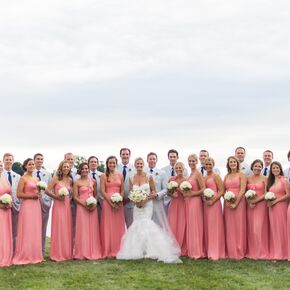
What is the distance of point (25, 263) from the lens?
14102mm

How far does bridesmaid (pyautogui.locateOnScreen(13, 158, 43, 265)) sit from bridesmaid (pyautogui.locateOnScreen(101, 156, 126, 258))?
1708mm

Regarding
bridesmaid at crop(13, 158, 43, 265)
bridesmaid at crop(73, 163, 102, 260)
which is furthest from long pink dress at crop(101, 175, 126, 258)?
bridesmaid at crop(13, 158, 43, 265)

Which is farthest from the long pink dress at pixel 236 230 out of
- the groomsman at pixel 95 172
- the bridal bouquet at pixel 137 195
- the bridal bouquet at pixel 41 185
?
the bridal bouquet at pixel 41 185

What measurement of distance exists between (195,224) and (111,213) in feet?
7.20

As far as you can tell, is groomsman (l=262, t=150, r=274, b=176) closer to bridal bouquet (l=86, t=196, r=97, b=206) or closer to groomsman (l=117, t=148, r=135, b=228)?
groomsman (l=117, t=148, r=135, b=228)

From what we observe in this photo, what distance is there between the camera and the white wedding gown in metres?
14.2

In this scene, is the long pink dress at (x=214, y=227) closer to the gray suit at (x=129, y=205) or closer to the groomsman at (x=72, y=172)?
the gray suit at (x=129, y=205)

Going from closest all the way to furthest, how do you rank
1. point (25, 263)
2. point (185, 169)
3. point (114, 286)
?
point (114, 286) → point (25, 263) → point (185, 169)

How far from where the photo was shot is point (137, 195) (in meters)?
14.3

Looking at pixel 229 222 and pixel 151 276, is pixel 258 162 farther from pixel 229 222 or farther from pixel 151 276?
pixel 151 276

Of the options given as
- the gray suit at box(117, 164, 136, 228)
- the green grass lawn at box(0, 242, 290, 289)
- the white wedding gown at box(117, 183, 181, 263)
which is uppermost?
the gray suit at box(117, 164, 136, 228)

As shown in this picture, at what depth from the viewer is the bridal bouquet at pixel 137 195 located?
14.2 m

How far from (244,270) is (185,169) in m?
3.39

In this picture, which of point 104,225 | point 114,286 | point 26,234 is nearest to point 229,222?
point 104,225
